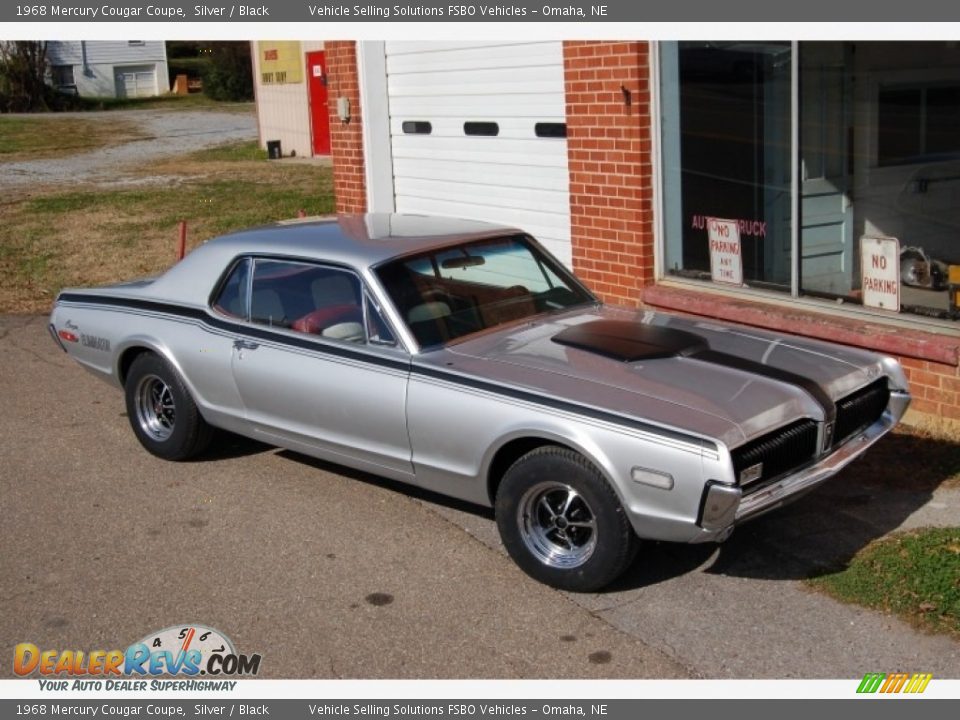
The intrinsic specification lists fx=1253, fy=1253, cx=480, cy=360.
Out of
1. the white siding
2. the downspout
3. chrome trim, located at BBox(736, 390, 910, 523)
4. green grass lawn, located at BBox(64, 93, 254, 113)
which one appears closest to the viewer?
chrome trim, located at BBox(736, 390, 910, 523)

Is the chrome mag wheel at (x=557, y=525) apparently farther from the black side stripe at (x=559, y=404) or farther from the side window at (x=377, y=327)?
the side window at (x=377, y=327)

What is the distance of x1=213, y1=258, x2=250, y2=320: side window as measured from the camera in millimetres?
6793

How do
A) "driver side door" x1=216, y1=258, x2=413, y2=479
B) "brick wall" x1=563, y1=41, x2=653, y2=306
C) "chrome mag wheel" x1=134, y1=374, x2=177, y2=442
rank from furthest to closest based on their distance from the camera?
1. "brick wall" x1=563, y1=41, x2=653, y2=306
2. "chrome mag wheel" x1=134, y1=374, x2=177, y2=442
3. "driver side door" x1=216, y1=258, x2=413, y2=479

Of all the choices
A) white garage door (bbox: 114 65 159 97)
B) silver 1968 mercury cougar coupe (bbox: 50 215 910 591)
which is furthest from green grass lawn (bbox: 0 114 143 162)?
silver 1968 mercury cougar coupe (bbox: 50 215 910 591)

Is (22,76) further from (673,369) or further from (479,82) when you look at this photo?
(673,369)

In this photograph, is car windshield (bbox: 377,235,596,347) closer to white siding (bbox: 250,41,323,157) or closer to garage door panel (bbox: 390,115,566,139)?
garage door panel (bbox: 390,115,566,139)

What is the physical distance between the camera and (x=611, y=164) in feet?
29.2

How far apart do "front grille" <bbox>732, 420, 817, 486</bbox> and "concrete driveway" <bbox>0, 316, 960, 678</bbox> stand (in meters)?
0.55

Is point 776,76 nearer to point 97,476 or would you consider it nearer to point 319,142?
point 97,476

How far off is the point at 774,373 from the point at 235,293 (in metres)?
2.99

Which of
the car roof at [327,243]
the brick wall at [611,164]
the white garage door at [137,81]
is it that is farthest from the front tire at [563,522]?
the white garage door at [137,81]

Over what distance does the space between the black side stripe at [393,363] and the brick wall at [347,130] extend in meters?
4.54

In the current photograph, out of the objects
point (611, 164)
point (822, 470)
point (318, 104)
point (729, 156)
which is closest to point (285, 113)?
point (318, 104)

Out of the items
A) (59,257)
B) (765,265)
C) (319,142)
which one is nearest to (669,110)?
(765,265)
